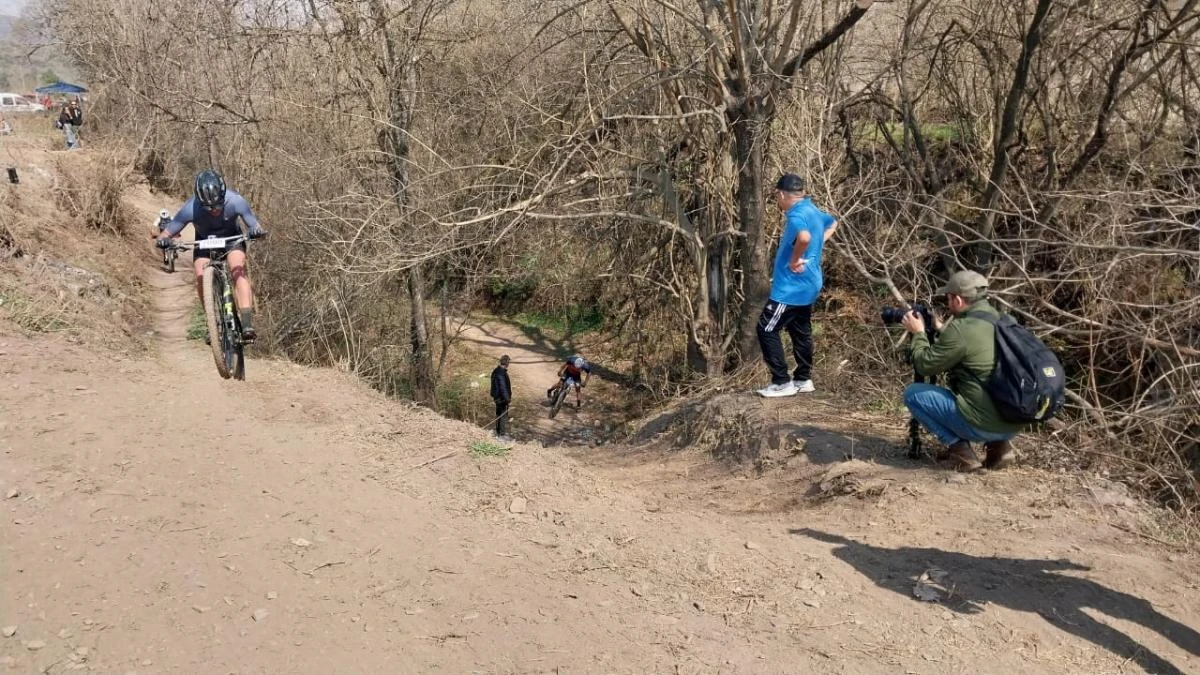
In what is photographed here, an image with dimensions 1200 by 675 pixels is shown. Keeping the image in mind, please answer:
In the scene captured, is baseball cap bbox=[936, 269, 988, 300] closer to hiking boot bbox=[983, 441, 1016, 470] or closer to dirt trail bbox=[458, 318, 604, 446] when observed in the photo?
hiking boot bbox=[983, 441, 1016, 470]

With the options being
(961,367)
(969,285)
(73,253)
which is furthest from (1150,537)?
(73,253)

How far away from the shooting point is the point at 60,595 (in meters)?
3.99

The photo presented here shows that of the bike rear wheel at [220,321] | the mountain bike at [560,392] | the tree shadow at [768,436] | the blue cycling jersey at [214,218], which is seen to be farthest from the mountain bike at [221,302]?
the mountain bike at [560,392]

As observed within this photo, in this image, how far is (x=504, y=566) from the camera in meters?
4.48

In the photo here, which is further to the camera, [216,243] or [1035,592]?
[216,243]

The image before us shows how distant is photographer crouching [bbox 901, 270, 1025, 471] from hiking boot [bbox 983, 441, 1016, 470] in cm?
17

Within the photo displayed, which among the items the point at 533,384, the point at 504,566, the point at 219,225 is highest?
the point at 219,225

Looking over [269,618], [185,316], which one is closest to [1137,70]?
[269,618]

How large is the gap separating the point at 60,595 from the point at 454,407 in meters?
10.7

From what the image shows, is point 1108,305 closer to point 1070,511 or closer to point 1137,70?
point 1070,511

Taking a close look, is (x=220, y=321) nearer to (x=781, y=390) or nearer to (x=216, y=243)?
(x=216, y=243)

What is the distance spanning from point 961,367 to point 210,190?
5.93m

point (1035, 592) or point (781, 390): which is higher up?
point (781, 390)

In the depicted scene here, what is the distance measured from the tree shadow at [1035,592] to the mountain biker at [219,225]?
5129mm
